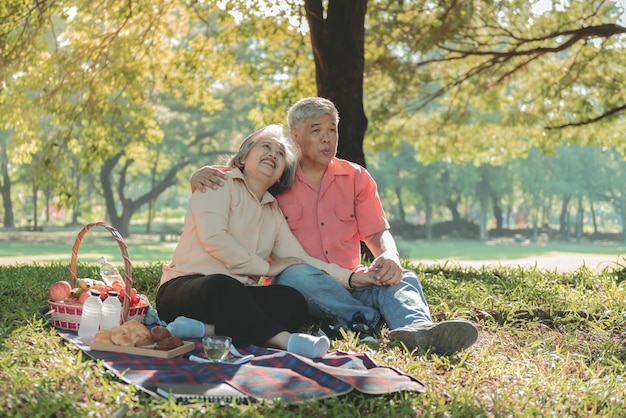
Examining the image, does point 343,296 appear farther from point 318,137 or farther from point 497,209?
point 497,209

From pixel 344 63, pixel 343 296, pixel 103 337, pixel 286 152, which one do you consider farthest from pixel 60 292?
pixel 344 63

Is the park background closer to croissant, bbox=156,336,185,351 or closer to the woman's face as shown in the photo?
croissant, bbox=156,336,185,351

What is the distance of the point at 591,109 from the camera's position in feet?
42.0

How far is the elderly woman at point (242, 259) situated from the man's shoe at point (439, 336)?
67 cm

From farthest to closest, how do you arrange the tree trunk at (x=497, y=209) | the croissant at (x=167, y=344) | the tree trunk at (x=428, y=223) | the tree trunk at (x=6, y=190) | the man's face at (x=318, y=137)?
the tree trunk at (x=497, y=209) < the tree trunk at (x=428, y=223) < the tree trunk at (x=6, y=190) < the man's face at (x=318, y=137) < the croissant at (x=167, y=344)

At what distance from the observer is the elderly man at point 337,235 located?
176 inches

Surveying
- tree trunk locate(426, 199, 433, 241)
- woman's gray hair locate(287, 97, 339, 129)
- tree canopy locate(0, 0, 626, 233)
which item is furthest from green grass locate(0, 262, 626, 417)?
tree trunk locate(426, 199, 433, 241)

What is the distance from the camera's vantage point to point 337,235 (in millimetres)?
4867

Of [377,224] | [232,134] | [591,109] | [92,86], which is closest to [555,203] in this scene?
[232,134]

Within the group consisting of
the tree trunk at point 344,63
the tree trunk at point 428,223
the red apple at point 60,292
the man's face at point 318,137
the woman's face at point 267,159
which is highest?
the tree trunk at point 344,63

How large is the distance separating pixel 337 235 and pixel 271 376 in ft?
5.64

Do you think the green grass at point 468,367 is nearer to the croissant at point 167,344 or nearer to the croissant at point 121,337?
the croissant at point 121,337

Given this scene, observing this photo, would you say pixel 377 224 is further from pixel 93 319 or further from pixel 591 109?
pixel 591 109

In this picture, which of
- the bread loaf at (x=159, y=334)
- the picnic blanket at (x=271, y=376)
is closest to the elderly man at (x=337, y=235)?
the picnic blanket at (x=271, y=376)
